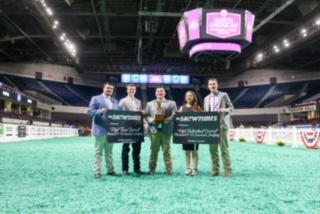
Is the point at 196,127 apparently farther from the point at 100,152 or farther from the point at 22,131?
the point at 22,131

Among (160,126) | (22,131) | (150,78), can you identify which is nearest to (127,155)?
(160,126)

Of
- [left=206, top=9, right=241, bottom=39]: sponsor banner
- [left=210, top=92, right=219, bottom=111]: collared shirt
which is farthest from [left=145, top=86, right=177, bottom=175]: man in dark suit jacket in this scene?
[left=206, top=9, right=241, bottom=39]: sponsor banner

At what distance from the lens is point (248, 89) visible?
1754 inches

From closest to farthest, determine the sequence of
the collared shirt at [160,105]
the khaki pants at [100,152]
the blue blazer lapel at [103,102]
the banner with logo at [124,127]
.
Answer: the khaki pants at [100,152], the banner with logo at [124,127], the blue blazer lapel at [103,102], the collared shirt at [160,105]

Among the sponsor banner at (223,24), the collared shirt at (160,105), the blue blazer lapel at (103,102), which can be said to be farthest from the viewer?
the sponsor banner at (223,24)

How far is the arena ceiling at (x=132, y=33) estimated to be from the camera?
21.0m

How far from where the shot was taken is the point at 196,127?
19.5 feet

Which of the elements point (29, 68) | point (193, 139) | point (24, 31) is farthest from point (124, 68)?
point (193, 139)

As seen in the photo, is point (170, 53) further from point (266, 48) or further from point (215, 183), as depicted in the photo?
point (215, 183)

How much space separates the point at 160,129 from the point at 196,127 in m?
0.73

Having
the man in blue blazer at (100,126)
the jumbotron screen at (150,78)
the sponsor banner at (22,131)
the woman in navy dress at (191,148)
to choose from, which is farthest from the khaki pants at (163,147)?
the jumbotron screen at (150,78)

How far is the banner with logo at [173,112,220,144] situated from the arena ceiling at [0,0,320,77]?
1406cm

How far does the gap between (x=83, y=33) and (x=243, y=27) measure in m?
17.2

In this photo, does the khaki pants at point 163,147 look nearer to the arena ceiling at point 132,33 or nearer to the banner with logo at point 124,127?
the banner with logo at point 124,127
